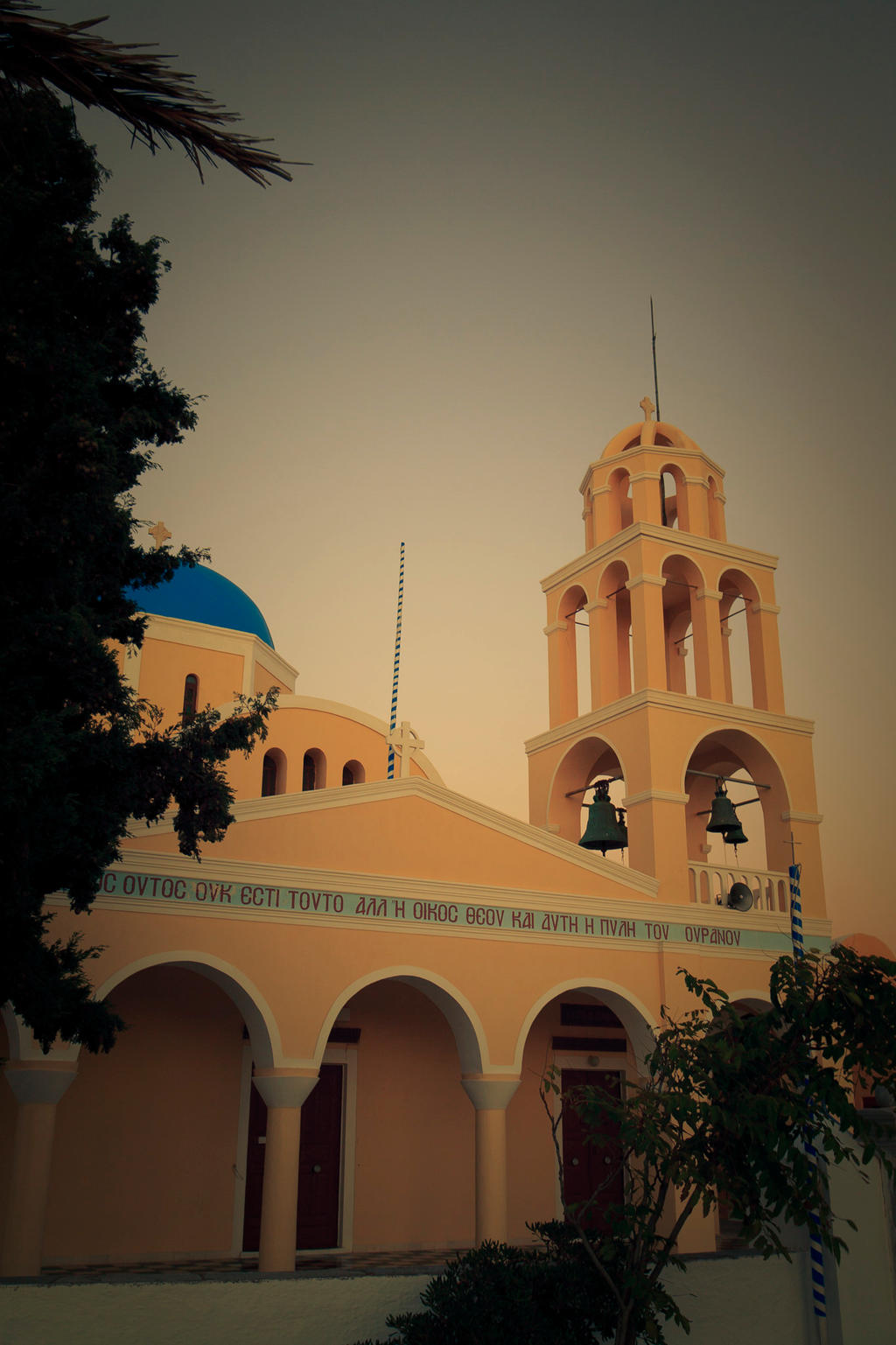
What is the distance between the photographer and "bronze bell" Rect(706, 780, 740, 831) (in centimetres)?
1319

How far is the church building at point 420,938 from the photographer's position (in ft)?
34.2

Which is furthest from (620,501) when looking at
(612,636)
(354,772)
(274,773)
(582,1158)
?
(582,1158)

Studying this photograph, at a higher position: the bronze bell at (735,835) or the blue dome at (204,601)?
the blue dome at (204,601)

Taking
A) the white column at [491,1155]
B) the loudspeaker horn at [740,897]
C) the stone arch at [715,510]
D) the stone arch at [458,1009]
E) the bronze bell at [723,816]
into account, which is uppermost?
the stone arch at [715,510]

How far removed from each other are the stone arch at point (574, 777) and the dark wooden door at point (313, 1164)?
4315mm

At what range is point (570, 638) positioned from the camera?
15688mm

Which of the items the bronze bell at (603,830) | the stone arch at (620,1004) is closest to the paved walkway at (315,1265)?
the stone arch at (620,1004)

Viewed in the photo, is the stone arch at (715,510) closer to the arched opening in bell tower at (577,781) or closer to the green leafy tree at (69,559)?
the arched opening in bell tower at (577,781)

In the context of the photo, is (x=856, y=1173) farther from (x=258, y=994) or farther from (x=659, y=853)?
(x=258, y=994)

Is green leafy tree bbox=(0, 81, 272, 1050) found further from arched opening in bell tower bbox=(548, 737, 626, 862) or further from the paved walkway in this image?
arched opening in bell tower bbox=(548, 737, 626, 862)

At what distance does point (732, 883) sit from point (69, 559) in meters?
9.68

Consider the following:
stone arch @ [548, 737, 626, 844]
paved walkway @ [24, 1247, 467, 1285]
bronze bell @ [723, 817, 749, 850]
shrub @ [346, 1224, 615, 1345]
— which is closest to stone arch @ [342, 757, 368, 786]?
stone arch @ [548, 737, 626, 844]

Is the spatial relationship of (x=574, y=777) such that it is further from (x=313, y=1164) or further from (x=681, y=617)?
(x=313, y=1164)

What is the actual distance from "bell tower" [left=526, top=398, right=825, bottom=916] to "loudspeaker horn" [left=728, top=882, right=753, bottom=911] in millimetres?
128
